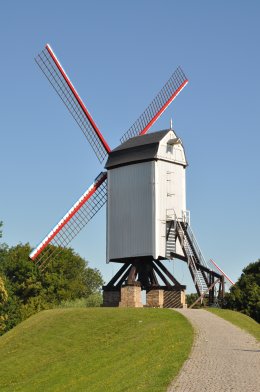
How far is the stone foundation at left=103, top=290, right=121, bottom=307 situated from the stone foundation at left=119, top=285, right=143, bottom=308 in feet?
5.16

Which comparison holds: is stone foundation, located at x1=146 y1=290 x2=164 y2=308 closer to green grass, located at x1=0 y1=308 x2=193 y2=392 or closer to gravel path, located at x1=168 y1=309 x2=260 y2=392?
green grass, located at x1=0 y1=308 x2=193 y2=392

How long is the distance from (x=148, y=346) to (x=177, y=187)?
21015 millimetres

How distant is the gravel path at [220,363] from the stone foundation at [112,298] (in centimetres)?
1473

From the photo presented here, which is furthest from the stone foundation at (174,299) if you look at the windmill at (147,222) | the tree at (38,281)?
the tree at (38,281)

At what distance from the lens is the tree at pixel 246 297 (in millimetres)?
54594

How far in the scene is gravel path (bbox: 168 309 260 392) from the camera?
23391 millimetres

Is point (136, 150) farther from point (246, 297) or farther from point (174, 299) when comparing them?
point (246, 297)

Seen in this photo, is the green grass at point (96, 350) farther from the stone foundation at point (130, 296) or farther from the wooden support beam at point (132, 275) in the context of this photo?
the wooden support beam at point (132, 275)

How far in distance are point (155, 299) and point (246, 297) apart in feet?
24.7

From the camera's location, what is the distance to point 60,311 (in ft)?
173

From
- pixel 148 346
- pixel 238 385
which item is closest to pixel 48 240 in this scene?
pixel 148 346

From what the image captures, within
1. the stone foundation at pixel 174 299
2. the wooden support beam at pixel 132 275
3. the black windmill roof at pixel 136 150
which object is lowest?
the stone foundation at pixel 174 299

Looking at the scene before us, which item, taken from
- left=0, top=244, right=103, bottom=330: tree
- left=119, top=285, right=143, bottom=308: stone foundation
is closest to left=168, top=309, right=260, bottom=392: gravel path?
left=119, top=285, right=143, bottom=308: stone foundation

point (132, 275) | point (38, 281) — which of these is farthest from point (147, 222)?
point (38, 281)
